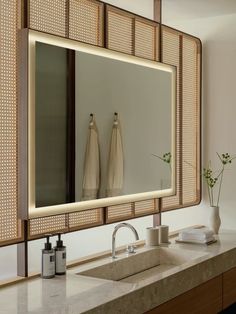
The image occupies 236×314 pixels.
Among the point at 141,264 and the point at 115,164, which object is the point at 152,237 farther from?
the point at 115,164

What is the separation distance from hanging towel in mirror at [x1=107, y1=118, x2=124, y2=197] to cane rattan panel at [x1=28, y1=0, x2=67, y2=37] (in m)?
0.66

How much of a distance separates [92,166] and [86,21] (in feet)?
2.54

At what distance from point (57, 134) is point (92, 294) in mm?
813

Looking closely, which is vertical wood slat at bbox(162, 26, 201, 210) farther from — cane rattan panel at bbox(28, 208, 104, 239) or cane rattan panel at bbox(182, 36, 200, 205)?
cane rattan panel at bbox(28, 208, 104, 239)

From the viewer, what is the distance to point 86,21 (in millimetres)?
2648

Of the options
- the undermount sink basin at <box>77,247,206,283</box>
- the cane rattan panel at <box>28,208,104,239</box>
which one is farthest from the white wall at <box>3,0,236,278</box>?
the cane rattan panel at <box>28,208,104,239</box>

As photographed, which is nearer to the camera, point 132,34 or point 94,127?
point 94,127

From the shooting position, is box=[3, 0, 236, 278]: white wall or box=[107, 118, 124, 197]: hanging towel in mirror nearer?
box=[107, 118, 124, 197]: hanging towel in mirror

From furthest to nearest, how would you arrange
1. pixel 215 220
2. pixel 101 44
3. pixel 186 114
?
pixel 186 114
pixel 215 220
pixel 101 44

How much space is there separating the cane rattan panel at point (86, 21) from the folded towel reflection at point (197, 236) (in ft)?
4.21

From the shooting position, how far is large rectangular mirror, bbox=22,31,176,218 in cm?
231

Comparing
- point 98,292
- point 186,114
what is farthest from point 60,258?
point 186,114

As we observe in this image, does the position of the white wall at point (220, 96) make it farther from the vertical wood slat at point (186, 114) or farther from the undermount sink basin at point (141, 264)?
the undermount sink basin at point (141, 264)

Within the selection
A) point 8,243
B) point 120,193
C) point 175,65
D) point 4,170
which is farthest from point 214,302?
point 175,65
